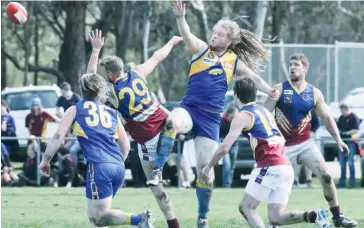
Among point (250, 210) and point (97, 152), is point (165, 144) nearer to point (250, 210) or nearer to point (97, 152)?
point (97, 152)

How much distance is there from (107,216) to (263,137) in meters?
1.75

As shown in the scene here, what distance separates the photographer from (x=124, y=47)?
4262cm

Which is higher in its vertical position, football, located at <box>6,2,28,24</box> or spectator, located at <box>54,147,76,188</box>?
football, located at <box>6,2,28,24</box>

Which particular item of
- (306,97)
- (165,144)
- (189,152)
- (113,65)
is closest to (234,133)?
(165,144)

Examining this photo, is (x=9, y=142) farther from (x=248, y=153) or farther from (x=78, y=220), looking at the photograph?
(x=78, y=220)

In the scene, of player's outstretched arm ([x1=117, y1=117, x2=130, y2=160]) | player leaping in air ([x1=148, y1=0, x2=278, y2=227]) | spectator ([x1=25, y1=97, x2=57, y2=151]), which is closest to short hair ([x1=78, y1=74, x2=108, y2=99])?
player's outstretched arm ([x1=117, y1=117, x2=130, y2=160])

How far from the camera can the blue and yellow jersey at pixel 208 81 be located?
1141 cm

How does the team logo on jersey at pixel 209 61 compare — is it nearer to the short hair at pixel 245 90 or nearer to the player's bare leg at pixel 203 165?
the player's bare leg at pixel 203 165

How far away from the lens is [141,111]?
11.0m

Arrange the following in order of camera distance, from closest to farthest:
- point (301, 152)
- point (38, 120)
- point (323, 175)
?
point (323, 175)
point (301, 152)
point (38, 120)

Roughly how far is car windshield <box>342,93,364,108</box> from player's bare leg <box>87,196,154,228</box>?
1528 centimetres

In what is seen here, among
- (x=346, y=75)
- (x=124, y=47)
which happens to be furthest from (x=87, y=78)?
(x=124, y=47)

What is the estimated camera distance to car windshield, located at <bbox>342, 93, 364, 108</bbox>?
25.0m

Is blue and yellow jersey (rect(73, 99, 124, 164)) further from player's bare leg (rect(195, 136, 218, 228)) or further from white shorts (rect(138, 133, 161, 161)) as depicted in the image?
player's bare leg (rect(195, 136, 218, 228))
